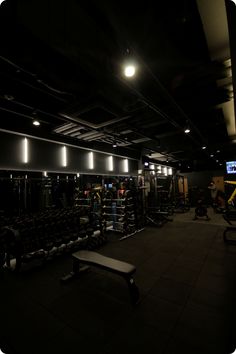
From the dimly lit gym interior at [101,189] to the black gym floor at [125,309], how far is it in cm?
2

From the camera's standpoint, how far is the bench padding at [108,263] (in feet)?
9.02

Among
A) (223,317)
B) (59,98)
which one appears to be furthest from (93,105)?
(223,317)

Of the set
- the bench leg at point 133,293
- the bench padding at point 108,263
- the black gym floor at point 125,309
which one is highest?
the bench padding at point 108,263

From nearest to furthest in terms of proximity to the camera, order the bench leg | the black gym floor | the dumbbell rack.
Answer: the black gym floor
the bench leg
the dumbbell rack

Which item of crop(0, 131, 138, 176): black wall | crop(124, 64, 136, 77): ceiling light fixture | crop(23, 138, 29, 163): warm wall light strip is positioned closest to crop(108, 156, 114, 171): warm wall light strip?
crop(0, 131, 138, 176): black wall

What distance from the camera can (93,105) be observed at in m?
3.40

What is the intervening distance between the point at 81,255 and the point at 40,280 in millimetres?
937

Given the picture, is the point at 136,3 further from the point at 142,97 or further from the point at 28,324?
the point at 28,324

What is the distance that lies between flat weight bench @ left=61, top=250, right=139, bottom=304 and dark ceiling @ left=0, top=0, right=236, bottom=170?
2.90 m

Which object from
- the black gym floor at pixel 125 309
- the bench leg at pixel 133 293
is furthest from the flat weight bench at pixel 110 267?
the black gym floor at pixel 125 309

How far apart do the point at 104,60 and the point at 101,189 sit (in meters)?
4.00

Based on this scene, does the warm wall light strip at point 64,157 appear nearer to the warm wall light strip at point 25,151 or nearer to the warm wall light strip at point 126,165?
the warm wall light strip at point 25,151

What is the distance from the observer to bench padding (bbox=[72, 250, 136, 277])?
2.75 m

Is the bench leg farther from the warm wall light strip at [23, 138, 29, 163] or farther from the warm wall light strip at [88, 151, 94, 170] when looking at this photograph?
the warm wall light strip at [88, 151, 94, 170]
